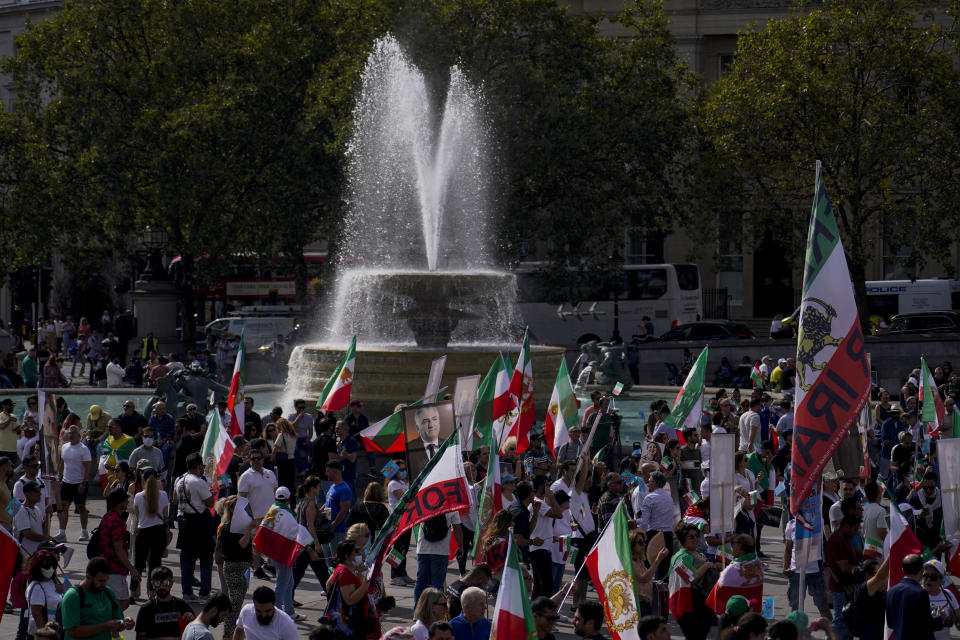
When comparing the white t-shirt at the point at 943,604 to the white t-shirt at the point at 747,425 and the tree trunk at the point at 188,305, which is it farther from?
the tree trunk at the point at 188,305

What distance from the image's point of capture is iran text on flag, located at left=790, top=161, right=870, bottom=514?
975 centimetres

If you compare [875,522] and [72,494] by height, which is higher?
[875,522]

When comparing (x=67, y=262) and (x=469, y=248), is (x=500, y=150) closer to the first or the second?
(x=469, y=248)

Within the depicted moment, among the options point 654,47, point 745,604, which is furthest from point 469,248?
point 745,604

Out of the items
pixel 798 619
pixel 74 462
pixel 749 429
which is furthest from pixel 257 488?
pixel 749 429

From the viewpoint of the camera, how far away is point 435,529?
1208cm

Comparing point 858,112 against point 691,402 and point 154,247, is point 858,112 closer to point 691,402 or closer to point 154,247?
point 154,247

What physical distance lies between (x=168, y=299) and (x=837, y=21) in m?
20.4

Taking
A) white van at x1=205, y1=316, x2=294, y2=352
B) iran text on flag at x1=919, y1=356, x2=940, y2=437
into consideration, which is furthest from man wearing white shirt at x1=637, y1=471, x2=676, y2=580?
white van at x1=205, y1=316, x2=294, y2=352

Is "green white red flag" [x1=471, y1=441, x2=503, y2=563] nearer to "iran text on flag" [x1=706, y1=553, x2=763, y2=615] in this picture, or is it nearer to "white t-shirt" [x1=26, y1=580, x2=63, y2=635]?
"iran text on flag" [x1=706, y1=553, x2=763, y2=615]

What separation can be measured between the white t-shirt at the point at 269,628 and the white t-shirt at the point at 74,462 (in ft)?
25.3

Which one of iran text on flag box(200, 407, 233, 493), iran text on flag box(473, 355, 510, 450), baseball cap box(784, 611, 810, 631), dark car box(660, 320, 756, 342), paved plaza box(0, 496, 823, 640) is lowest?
paved plaza box(0, 496, 823, 640)

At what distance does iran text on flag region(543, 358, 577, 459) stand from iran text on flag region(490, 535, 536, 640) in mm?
8833

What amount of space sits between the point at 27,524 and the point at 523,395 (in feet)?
21.5
